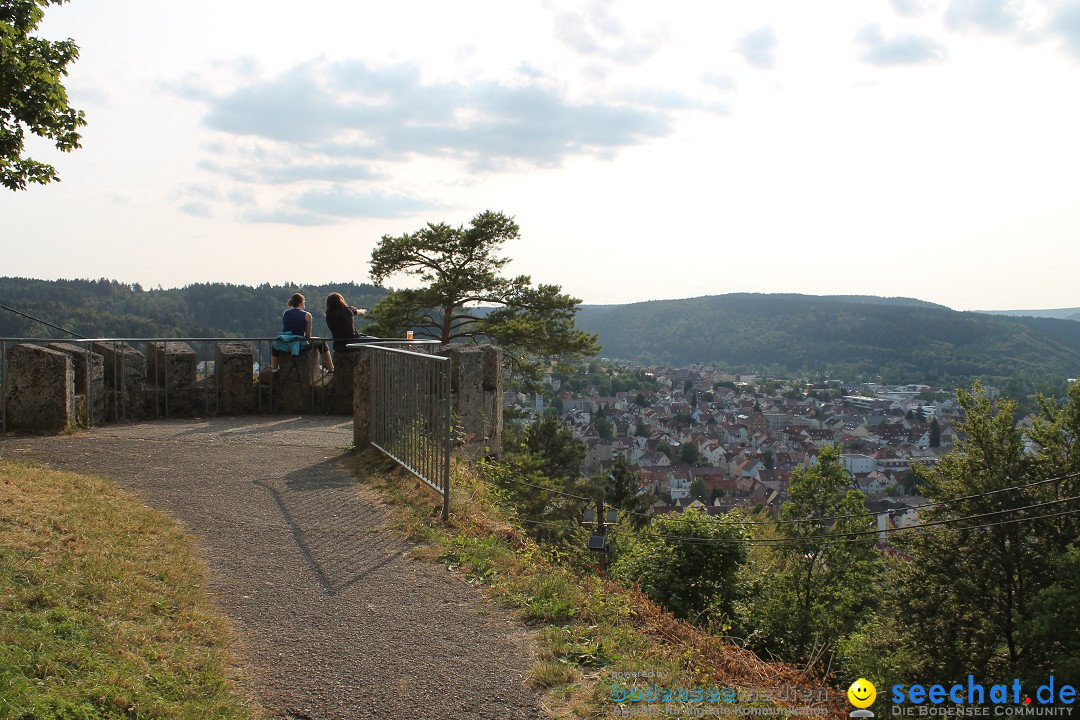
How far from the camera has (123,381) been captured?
11789mm

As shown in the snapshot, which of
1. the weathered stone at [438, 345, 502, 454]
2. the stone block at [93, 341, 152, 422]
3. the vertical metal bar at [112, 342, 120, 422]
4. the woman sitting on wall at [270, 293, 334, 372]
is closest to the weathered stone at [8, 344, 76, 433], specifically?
the stone block at [93, 341, 152, 422]

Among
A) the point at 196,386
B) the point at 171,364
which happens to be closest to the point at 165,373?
the point at 171,364

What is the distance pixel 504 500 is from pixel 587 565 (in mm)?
1186

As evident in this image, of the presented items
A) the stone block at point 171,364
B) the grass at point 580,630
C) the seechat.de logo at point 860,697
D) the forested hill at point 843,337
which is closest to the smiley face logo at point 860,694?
the seechat.de logo at point 860,697

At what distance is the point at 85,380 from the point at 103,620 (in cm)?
778

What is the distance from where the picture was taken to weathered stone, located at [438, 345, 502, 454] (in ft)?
32.9

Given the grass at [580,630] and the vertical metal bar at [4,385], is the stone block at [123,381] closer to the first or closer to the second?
the vertical metal bar at [4,385]

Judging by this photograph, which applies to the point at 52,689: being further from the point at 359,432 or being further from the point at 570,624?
the point at 359,432

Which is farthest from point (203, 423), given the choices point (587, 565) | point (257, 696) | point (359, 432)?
point (257, 696)

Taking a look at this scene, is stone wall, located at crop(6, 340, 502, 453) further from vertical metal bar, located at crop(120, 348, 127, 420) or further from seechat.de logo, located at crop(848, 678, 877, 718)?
seechat.de logo, located at crop(848, 678, 877, 718)

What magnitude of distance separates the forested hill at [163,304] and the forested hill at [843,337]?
2354 inches

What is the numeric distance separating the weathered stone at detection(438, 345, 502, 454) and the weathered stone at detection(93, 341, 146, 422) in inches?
193

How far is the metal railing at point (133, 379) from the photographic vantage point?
35.5ft

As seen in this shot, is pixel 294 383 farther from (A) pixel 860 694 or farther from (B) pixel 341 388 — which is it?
(A) pixel 860 694
